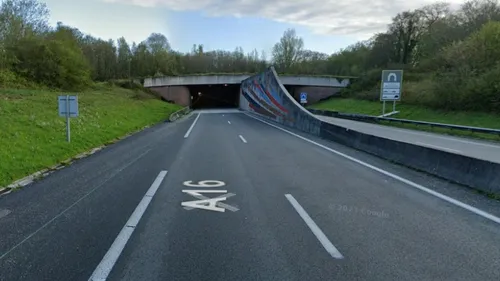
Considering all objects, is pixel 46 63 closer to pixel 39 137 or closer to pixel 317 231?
pixel 39 137

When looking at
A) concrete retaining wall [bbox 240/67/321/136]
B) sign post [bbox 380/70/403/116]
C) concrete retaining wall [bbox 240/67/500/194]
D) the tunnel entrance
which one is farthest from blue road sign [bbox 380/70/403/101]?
the tunnel entrance

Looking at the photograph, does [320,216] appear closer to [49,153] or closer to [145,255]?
[145,255]

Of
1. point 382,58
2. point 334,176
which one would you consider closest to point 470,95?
point 334,176

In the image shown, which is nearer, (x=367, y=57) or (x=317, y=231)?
(x=317, y=231)

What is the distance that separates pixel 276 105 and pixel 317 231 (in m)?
27.3

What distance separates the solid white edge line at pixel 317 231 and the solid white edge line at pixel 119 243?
2.61 m

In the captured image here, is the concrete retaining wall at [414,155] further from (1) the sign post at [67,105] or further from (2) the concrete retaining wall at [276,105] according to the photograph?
(1) the sign post at [67,105]

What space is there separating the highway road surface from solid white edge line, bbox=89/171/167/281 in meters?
0.02

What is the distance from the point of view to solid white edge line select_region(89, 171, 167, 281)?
3812 mm

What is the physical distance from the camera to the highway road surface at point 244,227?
3947mm

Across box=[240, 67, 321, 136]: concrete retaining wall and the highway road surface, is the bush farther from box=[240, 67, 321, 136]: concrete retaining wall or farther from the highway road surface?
the highway road surface

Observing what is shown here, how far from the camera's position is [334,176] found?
8930mm

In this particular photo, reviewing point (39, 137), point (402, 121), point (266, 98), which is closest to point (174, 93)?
point (266, 98)

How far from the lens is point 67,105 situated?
12719mm
